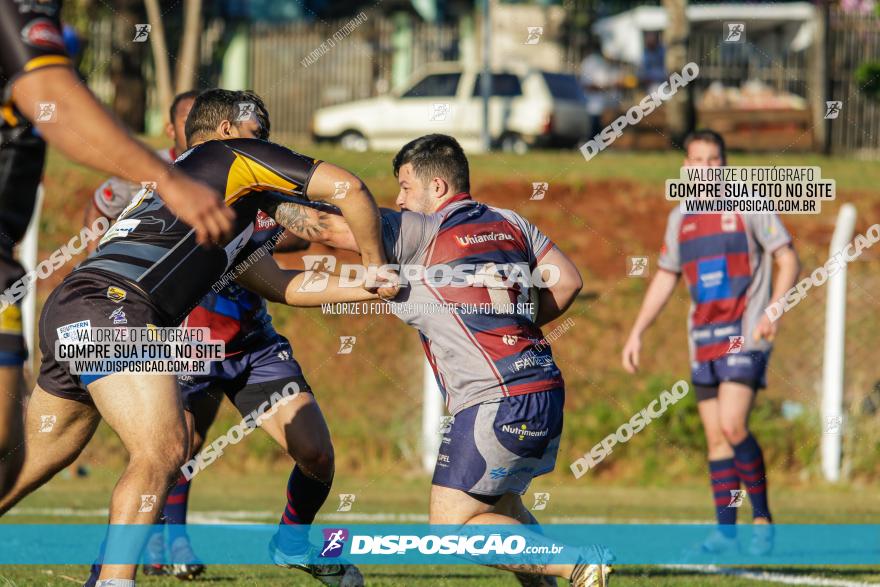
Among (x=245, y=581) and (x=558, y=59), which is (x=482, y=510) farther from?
(x=558, y=59)

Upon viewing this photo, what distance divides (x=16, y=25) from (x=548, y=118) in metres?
19.4

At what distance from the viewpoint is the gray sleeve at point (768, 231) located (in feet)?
28.3

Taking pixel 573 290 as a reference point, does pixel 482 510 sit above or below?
below

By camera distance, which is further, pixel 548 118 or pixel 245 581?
pixel 548 118

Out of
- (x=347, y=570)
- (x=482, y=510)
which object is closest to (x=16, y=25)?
(x=482, y=510)

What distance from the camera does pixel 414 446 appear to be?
12.7 m

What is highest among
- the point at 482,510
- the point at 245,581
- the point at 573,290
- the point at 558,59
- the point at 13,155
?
the point at 558,59

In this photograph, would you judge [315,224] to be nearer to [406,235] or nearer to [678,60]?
[406,235]

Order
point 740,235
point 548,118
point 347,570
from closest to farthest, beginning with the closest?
point 347,570
point 740,235
point 548,118

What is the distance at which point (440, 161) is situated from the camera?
5.65m

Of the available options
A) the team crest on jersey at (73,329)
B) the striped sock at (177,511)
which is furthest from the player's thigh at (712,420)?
the team crest on jersey at (73,329)
